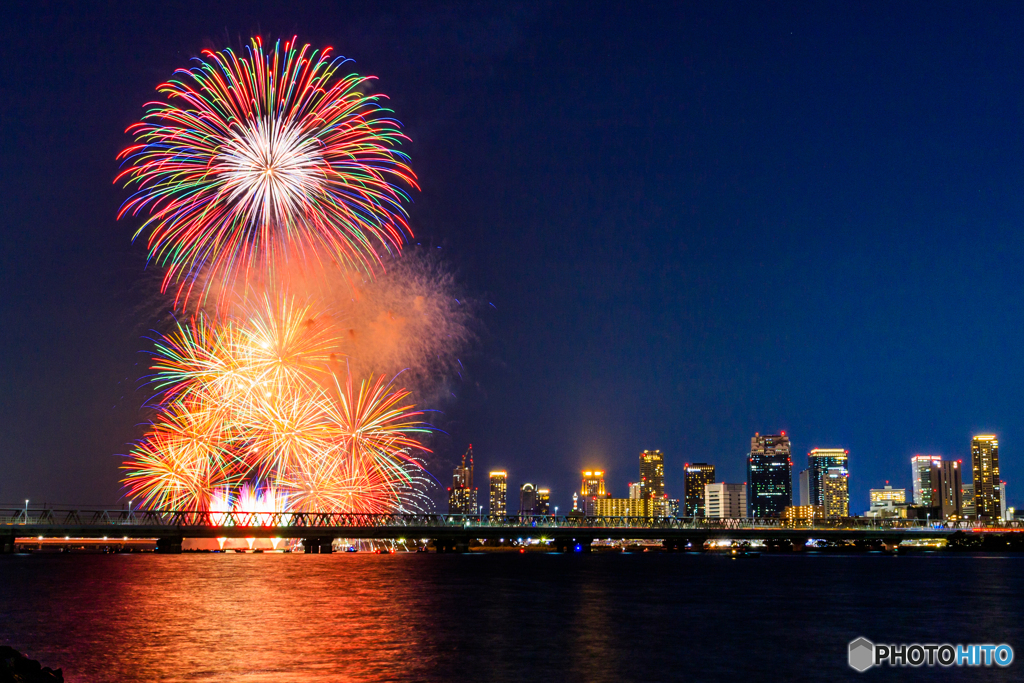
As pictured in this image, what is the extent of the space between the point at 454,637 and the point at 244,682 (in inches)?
613

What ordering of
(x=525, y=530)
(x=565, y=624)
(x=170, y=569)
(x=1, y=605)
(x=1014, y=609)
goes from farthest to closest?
(x=525, y=530)
(x=170, y=569)
(x=1014, y=609)
(x=1, y=605)
(x=565, y=624)

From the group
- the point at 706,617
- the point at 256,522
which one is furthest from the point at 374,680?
the point at 256,522

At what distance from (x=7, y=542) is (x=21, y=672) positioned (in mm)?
156843

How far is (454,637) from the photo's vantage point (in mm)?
44406

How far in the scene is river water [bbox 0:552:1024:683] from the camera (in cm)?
3503

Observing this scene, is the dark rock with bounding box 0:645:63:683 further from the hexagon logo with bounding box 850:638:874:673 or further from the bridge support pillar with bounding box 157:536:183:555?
the bridge support pillar with bounding box 157:536:183:555

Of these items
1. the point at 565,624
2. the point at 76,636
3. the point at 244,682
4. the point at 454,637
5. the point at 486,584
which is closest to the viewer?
the point at 244,682

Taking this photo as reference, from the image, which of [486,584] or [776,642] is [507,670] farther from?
[486,584]

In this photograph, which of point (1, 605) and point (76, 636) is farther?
point (1, 605)

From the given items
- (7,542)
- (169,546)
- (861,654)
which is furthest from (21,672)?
(7,542)

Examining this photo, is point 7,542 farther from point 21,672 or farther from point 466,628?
point 21,672

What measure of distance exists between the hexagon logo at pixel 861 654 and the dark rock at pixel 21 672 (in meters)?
30.6

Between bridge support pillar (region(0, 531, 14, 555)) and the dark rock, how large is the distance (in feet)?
440

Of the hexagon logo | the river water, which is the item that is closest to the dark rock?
the river water
